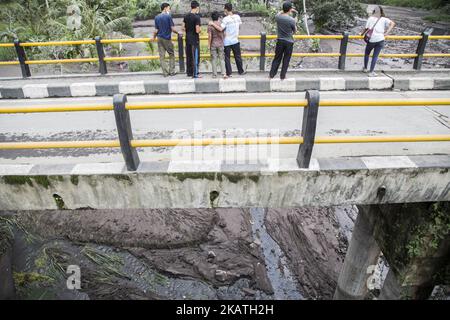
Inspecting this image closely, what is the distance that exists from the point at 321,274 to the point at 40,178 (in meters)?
6.75

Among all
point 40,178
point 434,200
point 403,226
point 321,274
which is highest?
point 40,178

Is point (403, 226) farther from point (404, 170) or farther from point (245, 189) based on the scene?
point (245, 189)

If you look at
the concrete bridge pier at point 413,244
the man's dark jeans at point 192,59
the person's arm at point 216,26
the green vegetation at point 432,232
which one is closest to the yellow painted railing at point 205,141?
the green vegetation at point 432,232

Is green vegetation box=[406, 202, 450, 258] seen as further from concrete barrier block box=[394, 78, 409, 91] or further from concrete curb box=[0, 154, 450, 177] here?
concrete barrier block box=[394, 78, 409, 91]

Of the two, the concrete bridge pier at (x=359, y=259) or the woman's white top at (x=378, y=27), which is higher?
the woman's white top at (x=378, y=27)

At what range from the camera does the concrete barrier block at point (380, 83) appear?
7453mm

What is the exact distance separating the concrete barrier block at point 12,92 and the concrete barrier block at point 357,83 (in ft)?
23.2

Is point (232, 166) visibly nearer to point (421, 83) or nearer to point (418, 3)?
point (421, 83)

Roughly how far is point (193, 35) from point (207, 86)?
109 centimetres

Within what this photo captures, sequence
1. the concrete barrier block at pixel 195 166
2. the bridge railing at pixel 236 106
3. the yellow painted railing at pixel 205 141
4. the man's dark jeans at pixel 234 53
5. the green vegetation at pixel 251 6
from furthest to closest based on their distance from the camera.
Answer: the green vegetation at pixel 251 6
the man's dark jeans at pixel 234 53
the concrete barrier block at pixel 195 166
the yellow painted railing at pixel 205 141
the bridge railing at pixel 236 106

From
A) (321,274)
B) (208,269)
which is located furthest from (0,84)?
(321,274)

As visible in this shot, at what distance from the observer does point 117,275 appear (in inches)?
320

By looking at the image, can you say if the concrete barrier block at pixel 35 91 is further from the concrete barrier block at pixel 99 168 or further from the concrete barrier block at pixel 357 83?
the concrete barrier block at pixel 357 83

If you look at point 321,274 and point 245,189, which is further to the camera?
point 321,274
